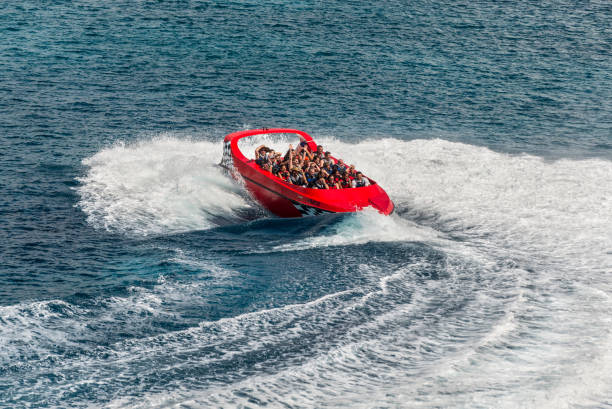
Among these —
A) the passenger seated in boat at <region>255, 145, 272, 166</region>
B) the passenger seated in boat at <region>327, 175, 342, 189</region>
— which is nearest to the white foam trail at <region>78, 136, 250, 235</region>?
the passenger seated in boat at <region>255, 145, 272, 166</region>

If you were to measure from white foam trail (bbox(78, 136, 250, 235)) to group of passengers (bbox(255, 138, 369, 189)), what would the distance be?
4.48 ft

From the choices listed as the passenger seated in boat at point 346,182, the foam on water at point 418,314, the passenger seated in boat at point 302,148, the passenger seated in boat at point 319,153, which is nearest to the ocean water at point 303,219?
the foam on water at point 418,314

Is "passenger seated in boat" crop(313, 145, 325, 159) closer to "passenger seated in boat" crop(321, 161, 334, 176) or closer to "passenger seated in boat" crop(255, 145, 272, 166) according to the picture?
"passenger seated in boat" crop(321, 161, 334, 176)

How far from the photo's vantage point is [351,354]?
11.0 metres

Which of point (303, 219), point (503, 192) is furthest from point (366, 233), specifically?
point (503, 192)

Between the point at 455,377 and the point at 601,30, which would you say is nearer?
the point at 455,377

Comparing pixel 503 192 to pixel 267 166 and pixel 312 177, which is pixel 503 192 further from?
pixel 267 166

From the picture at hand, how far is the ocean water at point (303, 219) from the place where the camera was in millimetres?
10492

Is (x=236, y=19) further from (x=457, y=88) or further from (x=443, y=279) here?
(x=443, y=279)

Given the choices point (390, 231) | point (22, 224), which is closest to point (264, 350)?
point (390, 231)

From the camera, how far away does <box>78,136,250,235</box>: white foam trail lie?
1783cm

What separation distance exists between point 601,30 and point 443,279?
98.2ft

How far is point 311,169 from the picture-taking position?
60.8ft

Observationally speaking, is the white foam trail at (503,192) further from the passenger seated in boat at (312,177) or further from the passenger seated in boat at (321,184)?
the passenger seated in boat at (312,177)
